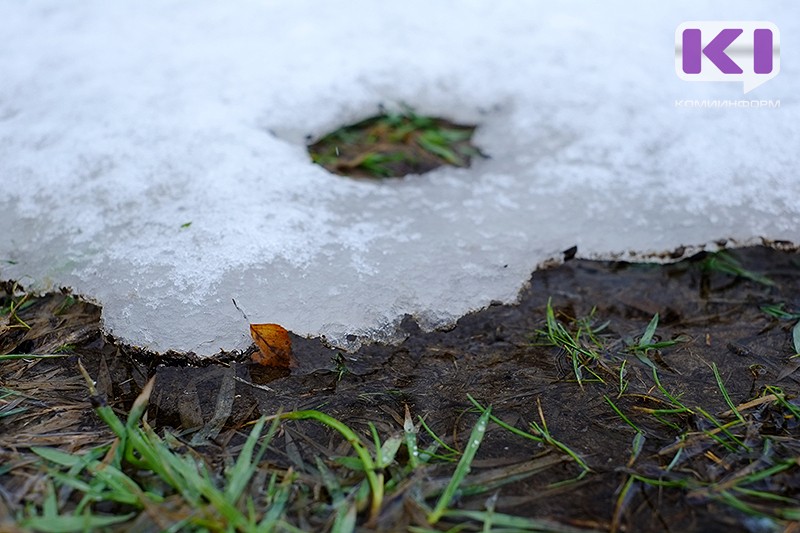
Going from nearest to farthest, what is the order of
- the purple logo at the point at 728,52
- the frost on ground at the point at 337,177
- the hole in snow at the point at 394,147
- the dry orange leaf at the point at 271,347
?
the dry orange leaf at the point at 271,347 < the frost on ground at the point at 337,177 < the hole in snow at the point at 394,147 < the purple logo at the point at 728,52

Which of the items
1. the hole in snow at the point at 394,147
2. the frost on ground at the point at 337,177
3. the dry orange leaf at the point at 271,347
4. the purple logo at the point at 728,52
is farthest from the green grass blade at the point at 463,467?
the purple logo at the point at 728,52

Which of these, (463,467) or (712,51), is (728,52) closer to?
(712,51)

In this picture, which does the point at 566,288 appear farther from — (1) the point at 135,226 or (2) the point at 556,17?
(2) the point at 556,17

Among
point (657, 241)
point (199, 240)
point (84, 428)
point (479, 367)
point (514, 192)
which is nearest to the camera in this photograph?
point (84, 428)

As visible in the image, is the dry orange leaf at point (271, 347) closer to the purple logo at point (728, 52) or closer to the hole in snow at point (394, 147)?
the hole in snow at point (394, 147)

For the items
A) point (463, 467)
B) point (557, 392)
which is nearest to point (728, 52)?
point (557, 392)

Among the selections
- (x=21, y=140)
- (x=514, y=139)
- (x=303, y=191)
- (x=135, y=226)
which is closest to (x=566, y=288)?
(x=514, y=139)
